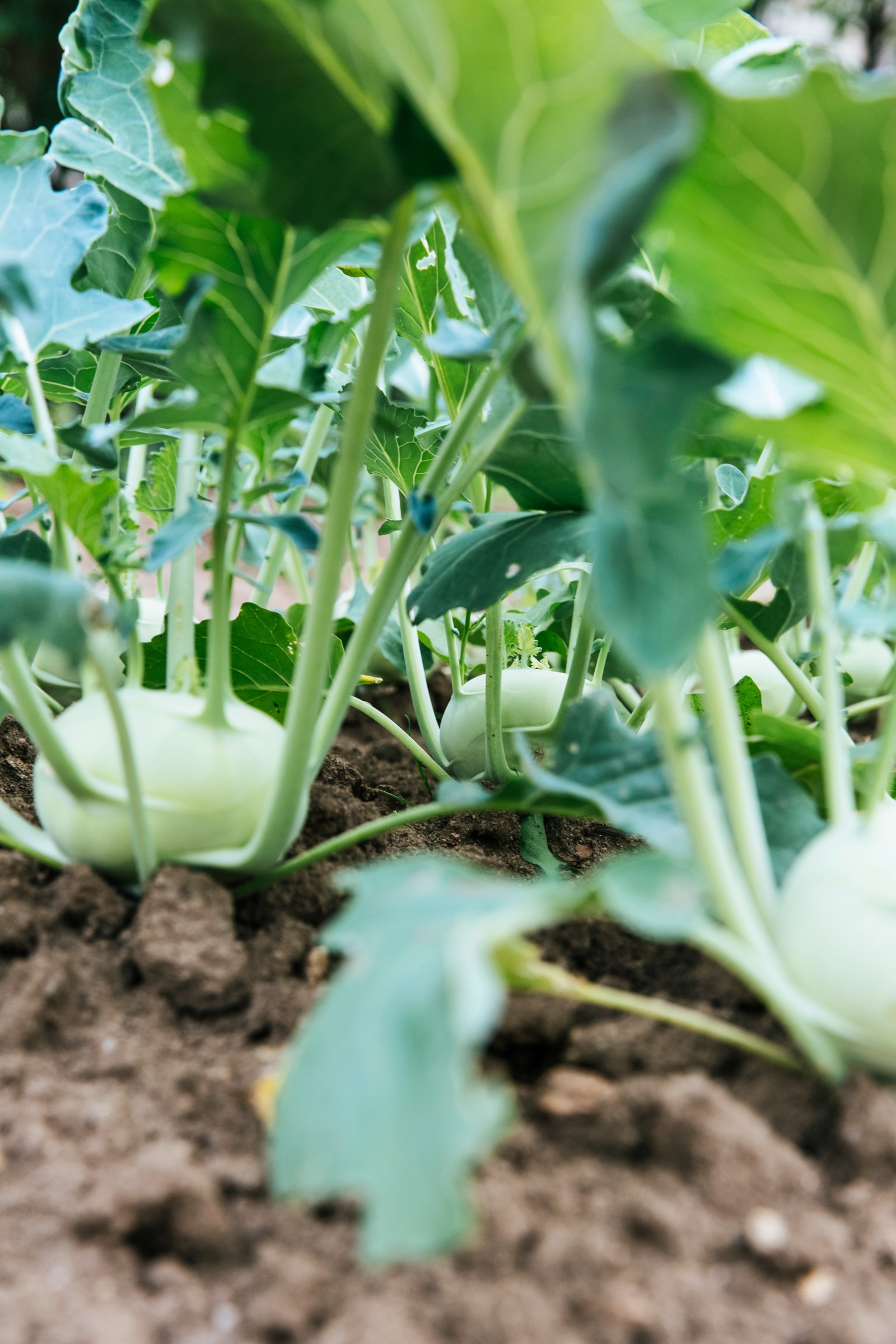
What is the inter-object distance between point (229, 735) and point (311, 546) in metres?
0.13

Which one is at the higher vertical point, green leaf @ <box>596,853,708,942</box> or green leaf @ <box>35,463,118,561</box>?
green leaf @ <box>35,463,118,561</box>

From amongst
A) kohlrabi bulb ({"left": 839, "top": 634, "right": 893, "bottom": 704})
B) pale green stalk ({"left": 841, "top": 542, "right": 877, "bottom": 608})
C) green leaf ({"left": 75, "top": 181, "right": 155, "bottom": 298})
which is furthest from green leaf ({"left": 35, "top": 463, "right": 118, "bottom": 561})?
kohlrabi bulb ({"left": 839, "top": 634, "right": 893, "bottom": 704})

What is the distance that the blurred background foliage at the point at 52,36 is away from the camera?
219 inches

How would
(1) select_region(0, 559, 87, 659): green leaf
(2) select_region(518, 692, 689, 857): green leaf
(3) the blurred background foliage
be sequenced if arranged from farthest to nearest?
(3) the blurred background foliage
(2) select_region(518, 692, 689, 857): green leaf
(1) select_region(0, 559, 87, 659): green leaf

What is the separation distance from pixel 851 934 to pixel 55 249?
2.27 feet

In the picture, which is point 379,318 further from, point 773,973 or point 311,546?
point 773,973

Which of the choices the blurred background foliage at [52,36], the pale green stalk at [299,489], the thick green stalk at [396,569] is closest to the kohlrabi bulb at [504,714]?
the pale green stalk at [299,489]

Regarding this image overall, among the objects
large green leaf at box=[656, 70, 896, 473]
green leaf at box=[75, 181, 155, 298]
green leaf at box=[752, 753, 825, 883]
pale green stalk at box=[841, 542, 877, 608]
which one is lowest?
pale green stalk at box=[841, 542, 877, 608]

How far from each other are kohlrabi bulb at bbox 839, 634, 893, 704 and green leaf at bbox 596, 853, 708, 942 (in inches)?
47.1

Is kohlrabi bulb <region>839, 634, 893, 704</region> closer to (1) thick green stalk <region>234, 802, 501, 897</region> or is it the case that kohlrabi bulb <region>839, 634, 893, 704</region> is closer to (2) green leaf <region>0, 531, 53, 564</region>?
(1) thick green stalk <region>234, 802, 501, 897</region>

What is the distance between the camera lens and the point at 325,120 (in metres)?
0.49

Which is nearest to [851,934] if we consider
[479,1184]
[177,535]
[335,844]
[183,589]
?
[479,1184]

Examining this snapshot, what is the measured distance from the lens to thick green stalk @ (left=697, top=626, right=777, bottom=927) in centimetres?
48

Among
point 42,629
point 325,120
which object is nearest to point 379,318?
point 325,120
